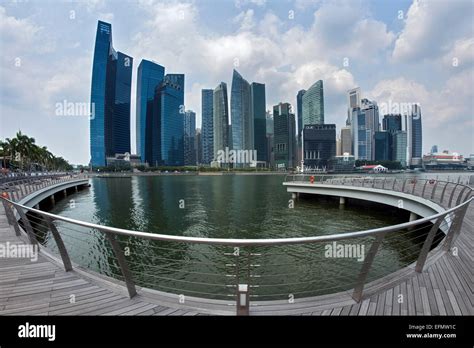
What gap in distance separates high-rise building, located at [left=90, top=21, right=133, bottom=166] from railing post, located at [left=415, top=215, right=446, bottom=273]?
16876 cm

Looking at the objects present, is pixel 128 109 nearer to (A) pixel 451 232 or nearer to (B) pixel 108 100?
(B) pixel 108 100

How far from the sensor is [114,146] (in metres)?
166

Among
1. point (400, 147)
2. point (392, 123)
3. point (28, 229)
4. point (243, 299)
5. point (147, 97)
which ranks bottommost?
point (243, 299)

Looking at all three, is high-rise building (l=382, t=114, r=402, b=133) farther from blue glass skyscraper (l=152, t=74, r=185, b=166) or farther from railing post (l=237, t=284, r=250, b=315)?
railing post (l=237, t=284, r=250, b=315)

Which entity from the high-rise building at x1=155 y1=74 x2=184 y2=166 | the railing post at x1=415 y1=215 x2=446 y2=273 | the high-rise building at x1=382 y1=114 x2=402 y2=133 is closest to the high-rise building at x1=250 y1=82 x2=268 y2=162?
the high-rise building at x1=155 y1=74 x2=184 y2=166

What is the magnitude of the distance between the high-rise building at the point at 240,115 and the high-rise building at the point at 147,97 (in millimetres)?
62803

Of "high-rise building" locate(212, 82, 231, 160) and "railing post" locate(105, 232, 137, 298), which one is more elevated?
"high-rise building" locate(212, 82, 231, 160)

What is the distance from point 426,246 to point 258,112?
594 ft

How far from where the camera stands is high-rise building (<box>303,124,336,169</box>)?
147m

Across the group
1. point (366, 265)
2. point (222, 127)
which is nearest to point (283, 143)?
point (222, 127)

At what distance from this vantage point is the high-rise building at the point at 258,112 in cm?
17538

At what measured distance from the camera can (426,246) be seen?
12.4 ft
